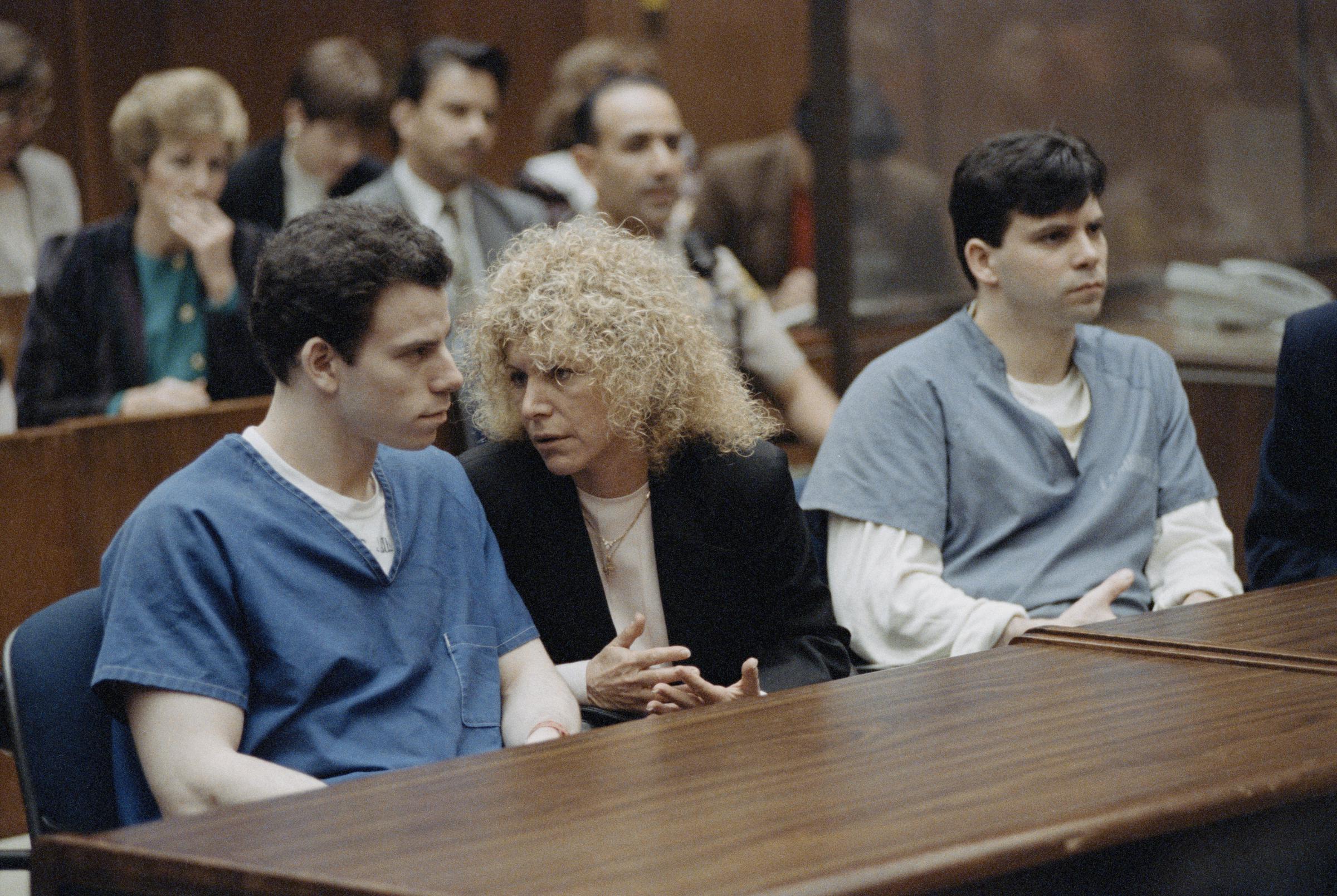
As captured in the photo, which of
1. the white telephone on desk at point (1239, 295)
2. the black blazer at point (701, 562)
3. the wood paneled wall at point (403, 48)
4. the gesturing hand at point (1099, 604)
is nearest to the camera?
the black blazer at point (701, 562)

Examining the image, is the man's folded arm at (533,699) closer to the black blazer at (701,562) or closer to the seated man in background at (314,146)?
the black blazer at (701,562)

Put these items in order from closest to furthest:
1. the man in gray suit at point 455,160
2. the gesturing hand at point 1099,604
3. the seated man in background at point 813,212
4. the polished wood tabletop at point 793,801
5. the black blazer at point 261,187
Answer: the polished wood tabletop at point 793,801 < the gesturing hand at point 1099,604 < the man in gray suit at point 455,160 < the black blazer at point 261,187 < the seated man in background at point 813,212

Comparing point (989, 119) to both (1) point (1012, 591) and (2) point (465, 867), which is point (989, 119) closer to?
(1) point (1012, 591)

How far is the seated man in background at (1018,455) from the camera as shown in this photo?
2.74m

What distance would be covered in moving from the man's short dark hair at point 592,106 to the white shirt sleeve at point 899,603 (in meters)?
1.63

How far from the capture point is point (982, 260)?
9.55ft

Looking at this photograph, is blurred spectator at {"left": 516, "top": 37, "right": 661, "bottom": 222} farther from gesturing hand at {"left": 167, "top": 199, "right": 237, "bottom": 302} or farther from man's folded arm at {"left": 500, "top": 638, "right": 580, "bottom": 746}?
man's folded arm at {"left": 500, "top": 638, "right": 580, "bottom": 746}

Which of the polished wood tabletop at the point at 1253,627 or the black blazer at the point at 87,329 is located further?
the black blazer at the point at 87,329

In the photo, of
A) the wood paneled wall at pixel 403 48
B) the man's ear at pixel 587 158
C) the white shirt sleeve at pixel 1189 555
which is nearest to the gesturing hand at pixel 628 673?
the white shirt sleeve at pixel 1189 555

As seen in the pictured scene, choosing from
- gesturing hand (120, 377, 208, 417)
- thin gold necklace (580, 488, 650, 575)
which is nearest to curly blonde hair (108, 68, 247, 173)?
gesturing hand (120, 377, 208, 417)

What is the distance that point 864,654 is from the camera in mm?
2766

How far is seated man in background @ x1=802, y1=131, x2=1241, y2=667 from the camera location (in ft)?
9.00

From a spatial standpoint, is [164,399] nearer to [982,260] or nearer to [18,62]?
[18,62]

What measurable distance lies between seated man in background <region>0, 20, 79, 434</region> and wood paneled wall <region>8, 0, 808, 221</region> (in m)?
2.23
